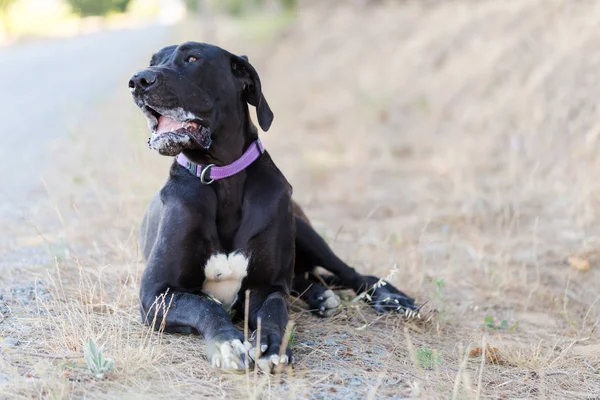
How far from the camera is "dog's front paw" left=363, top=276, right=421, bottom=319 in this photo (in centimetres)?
395

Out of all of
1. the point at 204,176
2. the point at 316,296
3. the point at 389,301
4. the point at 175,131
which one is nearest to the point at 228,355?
the point at 204,176

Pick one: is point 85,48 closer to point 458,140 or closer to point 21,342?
point 458,140

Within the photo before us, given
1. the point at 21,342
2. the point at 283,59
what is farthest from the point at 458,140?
the point at 283,59

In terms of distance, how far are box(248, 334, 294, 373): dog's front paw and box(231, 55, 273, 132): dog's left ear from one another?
111 cm

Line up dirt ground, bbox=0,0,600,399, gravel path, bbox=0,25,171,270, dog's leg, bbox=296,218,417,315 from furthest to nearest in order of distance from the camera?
gravel path, bbox=0,25,171,270 < dog's leg, bbox=296,218,417,315 < dirt ground, bbox=0,0,600,399

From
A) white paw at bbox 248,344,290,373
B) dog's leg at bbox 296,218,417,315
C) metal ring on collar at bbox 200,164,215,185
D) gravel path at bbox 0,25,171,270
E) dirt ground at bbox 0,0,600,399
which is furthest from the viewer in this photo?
gravel path at bbox 0,25,171,270

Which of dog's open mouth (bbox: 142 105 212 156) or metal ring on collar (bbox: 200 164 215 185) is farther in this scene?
metal ring on collar (bbox: 200 164 215 185)

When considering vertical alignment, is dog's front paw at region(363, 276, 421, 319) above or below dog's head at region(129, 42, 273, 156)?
below

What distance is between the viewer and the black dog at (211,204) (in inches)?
129

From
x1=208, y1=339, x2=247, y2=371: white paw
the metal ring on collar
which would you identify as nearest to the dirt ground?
x1=208, y1=339, x2=247, y2=371: white paw

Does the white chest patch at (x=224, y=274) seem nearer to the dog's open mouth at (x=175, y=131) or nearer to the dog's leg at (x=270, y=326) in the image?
the dog's leg at (x=270, y=326)

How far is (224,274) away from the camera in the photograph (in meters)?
3.43

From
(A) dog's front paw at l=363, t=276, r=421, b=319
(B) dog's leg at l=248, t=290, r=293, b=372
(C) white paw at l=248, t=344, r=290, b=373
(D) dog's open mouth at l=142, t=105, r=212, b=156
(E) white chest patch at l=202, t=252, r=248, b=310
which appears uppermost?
(D) dog's open mouth at l=142, t=105, r=212, b=156

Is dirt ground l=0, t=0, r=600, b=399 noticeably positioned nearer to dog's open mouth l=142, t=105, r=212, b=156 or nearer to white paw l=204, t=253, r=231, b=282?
white paw l=204, t=253, r=231, b=282
